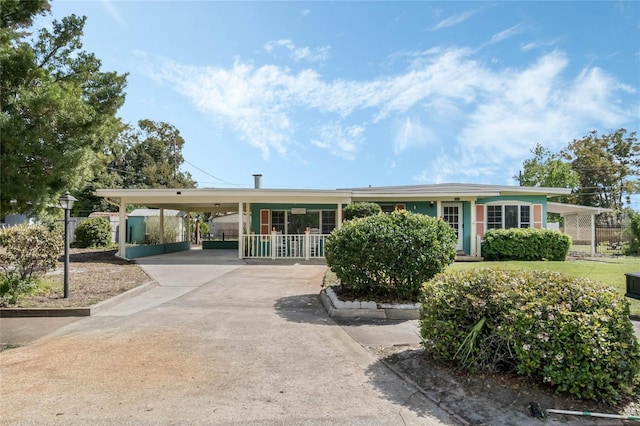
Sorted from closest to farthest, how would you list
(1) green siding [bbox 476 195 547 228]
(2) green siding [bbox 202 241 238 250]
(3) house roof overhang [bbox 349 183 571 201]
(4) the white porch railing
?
(4) the white porch railing < (3) house roof overhang [bbox 349 183 571 201] < (1) green siding [bbox 476 195 547 228] < (2) green siding [bbox 202 241 238 250]

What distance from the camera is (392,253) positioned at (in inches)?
245

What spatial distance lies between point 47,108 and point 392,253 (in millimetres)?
6465

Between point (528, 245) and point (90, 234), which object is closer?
point (528, 245)

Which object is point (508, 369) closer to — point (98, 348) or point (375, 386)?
point (375, 386)

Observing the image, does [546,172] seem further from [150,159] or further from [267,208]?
[150,159]

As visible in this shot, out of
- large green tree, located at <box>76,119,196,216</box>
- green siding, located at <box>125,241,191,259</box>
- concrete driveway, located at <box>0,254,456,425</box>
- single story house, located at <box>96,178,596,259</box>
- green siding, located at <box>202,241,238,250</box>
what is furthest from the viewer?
large green tree, located at <box>76,119,196,216</box>

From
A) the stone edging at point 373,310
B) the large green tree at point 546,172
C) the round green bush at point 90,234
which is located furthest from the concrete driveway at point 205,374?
the large green tree at point 546,172

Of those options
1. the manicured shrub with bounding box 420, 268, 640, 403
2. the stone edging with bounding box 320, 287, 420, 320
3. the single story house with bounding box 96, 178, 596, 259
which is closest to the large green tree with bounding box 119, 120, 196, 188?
the single story house with bounding box 96, 178, 596, 259

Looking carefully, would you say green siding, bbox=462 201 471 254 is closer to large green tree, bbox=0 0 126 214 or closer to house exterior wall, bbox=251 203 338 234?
house exterior wall, bbox=251 203 338 234

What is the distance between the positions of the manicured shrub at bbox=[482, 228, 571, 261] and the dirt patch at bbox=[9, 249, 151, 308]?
12.1 metres

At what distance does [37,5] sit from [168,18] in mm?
2442

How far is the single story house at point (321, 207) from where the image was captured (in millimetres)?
14211

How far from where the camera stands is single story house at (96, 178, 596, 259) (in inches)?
559

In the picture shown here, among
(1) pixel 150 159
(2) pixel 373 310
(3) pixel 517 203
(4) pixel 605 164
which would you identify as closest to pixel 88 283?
(2) pixel 373 310
